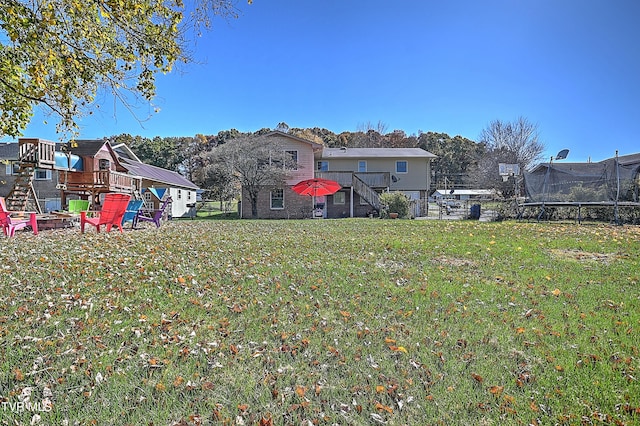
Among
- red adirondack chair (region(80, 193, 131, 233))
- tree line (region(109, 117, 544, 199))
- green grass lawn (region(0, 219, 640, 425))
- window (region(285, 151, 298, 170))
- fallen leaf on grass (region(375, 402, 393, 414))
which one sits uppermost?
tree line (region(109, 117, 544, 199))

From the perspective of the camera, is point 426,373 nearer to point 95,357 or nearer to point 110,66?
point 95,357

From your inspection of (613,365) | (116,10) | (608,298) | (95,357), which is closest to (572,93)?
(608,298)

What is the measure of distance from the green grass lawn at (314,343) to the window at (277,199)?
1900cm

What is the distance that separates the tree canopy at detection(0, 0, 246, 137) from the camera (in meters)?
4.28

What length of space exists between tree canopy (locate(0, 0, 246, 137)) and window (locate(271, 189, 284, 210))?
19568 mm

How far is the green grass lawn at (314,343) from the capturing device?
2.28m

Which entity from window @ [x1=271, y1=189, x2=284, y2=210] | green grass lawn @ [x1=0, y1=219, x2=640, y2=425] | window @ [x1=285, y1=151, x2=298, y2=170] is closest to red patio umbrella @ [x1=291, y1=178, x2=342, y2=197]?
window @ [x1=285, y1=151, x2=298, y2=170]

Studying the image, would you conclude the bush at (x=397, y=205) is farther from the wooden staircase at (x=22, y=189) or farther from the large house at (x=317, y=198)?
the wooden staircase at (x=22, y=189)

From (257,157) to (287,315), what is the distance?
816 inches

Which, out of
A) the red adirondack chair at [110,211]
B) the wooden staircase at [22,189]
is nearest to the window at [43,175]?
the wooden staircase at [22,189]

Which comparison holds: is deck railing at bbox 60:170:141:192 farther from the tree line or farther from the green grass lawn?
the green grass lawn

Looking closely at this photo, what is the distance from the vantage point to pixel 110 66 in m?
5.18

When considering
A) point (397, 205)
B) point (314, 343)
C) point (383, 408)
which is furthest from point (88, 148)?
point (383, 408)

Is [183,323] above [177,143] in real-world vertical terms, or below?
below
